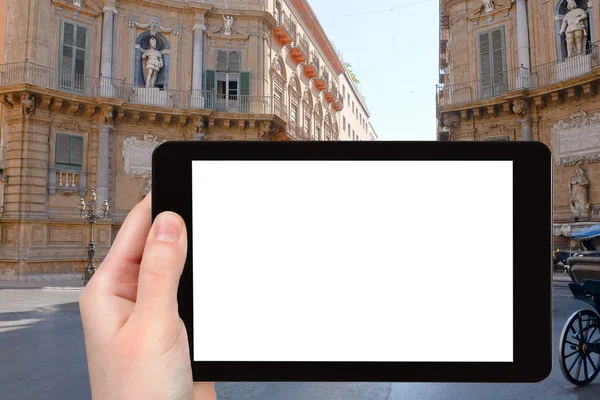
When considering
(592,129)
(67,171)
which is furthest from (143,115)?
(592,129)

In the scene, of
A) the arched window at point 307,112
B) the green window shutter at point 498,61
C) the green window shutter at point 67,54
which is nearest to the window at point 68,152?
the green window shutter at point 67,54

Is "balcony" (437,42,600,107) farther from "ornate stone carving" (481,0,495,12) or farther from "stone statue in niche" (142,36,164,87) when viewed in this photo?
"stone statue in niche" (142,36,164,87)

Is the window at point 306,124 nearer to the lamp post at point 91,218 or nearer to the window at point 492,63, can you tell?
the window at point 492,63

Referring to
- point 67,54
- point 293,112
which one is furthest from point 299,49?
point 67,54

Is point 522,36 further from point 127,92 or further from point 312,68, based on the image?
point 127,92

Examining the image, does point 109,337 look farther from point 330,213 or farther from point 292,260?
point 330,213

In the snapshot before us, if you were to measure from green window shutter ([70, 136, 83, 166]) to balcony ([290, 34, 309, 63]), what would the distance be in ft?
39.8

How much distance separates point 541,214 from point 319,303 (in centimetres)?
64

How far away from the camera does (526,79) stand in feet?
55.7

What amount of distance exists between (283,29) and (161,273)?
2266 cm

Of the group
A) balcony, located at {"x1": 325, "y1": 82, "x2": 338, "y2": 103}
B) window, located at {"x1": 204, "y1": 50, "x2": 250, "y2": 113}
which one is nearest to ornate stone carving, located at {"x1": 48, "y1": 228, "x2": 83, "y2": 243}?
window, located at {"x1": 204, "y1": 50, "x2": 250, "y2": 113}

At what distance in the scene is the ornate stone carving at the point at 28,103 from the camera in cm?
1641

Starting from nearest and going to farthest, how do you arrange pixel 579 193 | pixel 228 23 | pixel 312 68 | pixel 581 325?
pixel 581 325 < pixel 579 193 < pixel 228 23 < pixel 312 68

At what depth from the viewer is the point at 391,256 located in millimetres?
1156
